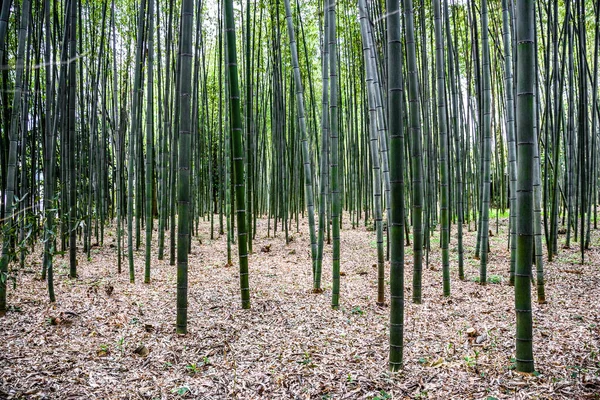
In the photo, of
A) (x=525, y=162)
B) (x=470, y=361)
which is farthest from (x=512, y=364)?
(x=525, y=162)

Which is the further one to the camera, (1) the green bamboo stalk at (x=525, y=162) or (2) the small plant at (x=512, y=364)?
(2) the small plant at (x=512, y=364)

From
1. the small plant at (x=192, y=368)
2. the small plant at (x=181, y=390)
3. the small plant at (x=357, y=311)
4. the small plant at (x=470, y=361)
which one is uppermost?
the small plant at (x=470, y=361)

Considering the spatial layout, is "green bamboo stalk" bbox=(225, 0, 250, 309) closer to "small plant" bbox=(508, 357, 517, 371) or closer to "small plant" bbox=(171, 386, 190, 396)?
"small plant" bbox=(171, 386, 190, 396)

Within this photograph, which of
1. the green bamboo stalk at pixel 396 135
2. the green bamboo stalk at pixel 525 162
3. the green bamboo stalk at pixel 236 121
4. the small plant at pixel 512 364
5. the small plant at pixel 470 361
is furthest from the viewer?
the green bamboo stalk at pixel 236 121

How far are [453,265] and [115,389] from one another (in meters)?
3.87

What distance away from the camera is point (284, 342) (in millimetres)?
2508

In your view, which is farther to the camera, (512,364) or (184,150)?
(184,150)

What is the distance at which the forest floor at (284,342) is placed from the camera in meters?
1.91

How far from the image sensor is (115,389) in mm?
1931

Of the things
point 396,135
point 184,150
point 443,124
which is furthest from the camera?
point 443,124

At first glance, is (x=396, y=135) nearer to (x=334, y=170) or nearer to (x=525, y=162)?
(x=525, y=162)

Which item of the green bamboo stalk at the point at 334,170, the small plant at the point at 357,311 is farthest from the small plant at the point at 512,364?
the green bamboo stalk at the point at 334,170

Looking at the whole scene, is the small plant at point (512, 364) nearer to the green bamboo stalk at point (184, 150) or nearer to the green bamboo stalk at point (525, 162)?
the green bamboo stalk at point (525, 162)

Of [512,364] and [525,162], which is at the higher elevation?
[525,162]
